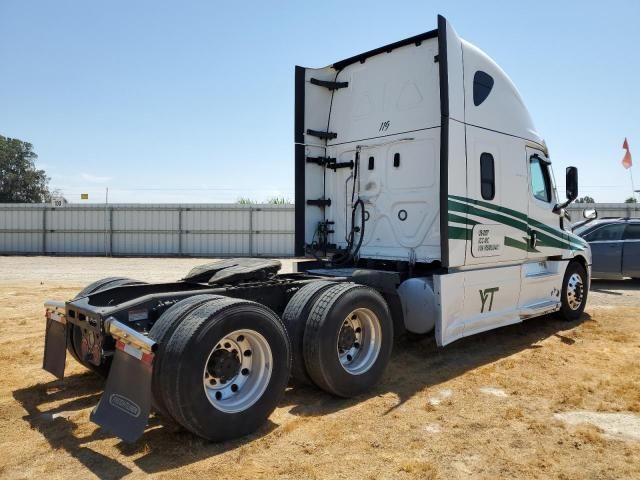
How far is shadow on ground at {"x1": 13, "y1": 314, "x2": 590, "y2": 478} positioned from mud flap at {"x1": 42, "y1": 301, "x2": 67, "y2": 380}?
26 cm

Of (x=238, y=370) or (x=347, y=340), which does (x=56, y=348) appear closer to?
(x=238, y=370)

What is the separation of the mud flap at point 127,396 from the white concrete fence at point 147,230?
2122cm

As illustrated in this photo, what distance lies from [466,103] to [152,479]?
492 centimetres

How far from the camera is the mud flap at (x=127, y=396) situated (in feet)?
10.8

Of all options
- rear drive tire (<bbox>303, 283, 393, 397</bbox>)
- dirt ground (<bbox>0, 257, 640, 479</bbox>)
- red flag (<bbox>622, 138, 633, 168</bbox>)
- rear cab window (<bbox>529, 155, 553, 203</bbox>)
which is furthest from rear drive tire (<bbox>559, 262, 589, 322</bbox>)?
red flag (<bbox>622, 138, 633, 168</bbox>)

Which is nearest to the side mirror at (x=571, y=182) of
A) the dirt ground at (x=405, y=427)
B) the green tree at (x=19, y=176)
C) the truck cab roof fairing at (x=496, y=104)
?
the truck cab roof fairing at (x=496, y=104)

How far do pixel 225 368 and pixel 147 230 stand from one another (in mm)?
23260

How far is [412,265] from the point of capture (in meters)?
6.21

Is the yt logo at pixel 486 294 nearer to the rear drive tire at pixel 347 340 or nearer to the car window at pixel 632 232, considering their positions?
the rear drive tire at pixel 347 340

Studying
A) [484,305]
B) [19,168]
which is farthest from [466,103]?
[19,168]

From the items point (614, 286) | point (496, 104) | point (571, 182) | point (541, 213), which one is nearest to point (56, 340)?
point (496, 104)

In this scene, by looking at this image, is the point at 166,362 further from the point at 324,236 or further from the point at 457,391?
the point at 324,236

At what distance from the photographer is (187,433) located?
Answer: 3740 mm

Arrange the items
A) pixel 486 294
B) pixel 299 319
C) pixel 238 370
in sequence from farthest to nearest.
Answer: pixel 486 294, pixel 299 319, pixel 238 370
